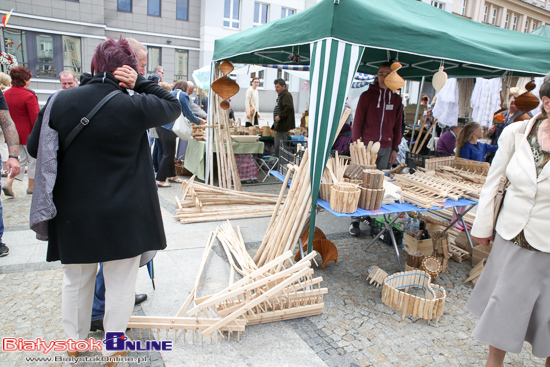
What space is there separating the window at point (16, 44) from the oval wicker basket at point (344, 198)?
17.6 meters

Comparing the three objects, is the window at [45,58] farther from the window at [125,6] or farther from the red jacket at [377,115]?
the red jacket at [377,115]

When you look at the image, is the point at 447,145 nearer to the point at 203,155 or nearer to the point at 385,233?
the point at 385,233

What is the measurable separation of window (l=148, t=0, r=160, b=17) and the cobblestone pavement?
18.7 meters

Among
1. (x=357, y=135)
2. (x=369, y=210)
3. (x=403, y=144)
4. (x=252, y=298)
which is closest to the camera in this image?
(x=252, y=298)

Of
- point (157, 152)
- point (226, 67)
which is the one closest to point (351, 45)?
point (226, 67)

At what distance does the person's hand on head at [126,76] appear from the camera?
193cm

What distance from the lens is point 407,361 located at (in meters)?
2.48

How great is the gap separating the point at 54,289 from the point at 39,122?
174cm

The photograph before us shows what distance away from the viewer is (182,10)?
65.3ft

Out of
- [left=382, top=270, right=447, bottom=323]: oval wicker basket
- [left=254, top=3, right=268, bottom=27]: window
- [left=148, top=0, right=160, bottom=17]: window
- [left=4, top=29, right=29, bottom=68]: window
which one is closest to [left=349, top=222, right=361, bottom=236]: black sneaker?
[left=382, top=270, right=447, bottom=323]: oval wicker basket

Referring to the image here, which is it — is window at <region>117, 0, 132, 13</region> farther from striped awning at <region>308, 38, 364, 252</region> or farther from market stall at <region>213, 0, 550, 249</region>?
striped awning at <region>308, 38, 364, 252</region>

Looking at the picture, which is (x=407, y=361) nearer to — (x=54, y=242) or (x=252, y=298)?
(x=252, y=298)

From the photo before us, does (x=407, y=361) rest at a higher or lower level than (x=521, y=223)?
lower

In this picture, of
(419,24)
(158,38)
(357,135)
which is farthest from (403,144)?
(158,38)
